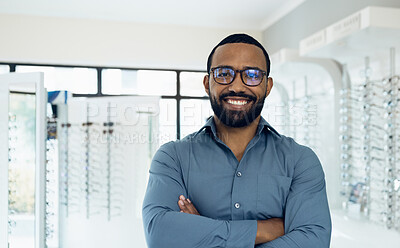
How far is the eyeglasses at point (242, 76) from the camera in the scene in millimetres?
1124

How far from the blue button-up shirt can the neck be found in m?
0.03

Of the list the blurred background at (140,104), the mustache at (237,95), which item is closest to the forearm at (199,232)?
the mustache at (237,95)

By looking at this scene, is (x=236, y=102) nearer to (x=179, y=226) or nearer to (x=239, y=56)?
(x=239, y=56)

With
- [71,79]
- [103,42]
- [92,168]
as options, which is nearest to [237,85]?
[92,168]

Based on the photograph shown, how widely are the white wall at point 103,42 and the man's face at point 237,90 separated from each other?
13.2 feet

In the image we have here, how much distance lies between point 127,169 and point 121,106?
532 millimetres

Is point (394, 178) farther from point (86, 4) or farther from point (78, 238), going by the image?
point (86, 4)

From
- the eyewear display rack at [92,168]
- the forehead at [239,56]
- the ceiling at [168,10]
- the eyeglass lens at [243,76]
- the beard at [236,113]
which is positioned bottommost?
the eyewear display rack at [92,168]

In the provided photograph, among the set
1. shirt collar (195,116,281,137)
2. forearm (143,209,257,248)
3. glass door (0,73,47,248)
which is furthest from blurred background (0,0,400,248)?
forearm (143,209,257,248)

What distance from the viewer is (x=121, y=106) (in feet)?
10.3

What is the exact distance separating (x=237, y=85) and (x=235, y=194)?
13.0 inches

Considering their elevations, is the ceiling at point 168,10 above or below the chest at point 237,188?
above

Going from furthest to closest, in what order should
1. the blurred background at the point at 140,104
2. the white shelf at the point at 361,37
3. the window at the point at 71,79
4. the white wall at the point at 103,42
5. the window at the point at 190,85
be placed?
the window at the point at 190,85
the window at the point at 71,79
the white wall at the point at 103,42
the blurred background at the point at 140,104
the white shelf at the point at 361,37

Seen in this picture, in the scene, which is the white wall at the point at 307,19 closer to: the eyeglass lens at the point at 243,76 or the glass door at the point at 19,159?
the eyeglass lens at the point at 243,76
